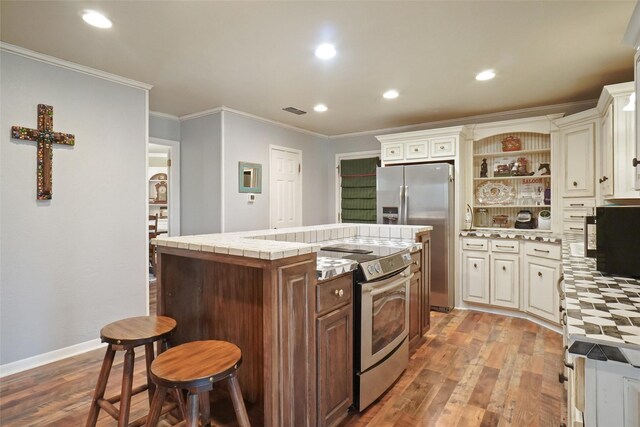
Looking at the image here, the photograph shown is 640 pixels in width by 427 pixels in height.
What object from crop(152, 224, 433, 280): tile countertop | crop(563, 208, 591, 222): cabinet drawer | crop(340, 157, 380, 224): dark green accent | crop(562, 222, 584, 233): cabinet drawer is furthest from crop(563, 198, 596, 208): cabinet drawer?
crop(340, 157, 380, 224): dark green accent

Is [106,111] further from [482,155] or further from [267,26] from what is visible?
[482,155]

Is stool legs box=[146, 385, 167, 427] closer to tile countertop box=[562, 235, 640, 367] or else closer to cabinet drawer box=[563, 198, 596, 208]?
tile countertop box=[562, 235, 640, 367]

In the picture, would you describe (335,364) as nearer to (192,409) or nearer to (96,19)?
(192,409)

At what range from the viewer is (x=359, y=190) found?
554cm

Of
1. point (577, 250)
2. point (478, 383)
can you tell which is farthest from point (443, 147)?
point (478, 383)

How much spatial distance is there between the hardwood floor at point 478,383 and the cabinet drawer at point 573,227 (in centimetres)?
115

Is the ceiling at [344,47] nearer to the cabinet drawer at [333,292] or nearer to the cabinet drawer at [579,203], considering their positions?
the cabinet drawer at [579,203]

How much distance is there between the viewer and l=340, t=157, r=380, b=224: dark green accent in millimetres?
5391

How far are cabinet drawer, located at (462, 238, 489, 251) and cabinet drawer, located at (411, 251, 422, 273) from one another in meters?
1.40

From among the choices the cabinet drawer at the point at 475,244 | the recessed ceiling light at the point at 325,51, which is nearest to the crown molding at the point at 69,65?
the recessed ceiling light at the point at 325,51

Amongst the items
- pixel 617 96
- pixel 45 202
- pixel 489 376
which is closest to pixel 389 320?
pixel 489 376

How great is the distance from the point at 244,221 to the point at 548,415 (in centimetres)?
350

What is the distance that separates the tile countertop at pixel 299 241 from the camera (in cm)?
151

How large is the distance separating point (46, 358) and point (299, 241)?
2.25 meters
